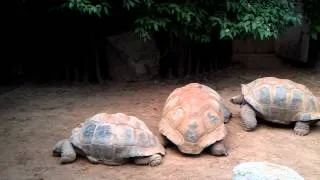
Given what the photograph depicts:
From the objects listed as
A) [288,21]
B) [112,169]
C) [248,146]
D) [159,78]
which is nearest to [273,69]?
[288,21]

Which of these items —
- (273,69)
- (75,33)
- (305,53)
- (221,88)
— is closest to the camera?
(221,88)

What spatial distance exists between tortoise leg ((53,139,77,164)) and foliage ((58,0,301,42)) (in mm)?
2515

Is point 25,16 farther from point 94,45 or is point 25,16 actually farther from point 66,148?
point 66,148

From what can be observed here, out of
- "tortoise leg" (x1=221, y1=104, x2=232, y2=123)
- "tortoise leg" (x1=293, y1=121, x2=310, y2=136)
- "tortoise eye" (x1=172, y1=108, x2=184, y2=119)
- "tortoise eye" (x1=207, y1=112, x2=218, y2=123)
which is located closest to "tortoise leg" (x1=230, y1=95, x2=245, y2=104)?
"tortoise leg" (x1=221, y1=104, x2=232, y2=123)

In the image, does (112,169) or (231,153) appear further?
(231,153)

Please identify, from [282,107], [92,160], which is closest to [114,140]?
[92,160]

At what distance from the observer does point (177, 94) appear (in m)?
5.75

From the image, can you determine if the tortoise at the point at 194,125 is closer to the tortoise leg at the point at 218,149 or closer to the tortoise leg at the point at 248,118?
the tortoise leg at the point at 218,149

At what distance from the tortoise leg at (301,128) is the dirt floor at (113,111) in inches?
2.8

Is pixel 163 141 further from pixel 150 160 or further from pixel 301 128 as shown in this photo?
pixel 301 128

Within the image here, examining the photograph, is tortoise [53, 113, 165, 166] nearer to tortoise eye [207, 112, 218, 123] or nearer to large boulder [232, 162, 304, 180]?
tortoise eye [207, 112, 218, 123]

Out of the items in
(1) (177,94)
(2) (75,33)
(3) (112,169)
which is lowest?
(3) (112,169)

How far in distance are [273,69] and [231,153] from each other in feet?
13.3

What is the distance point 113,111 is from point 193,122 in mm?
1606
